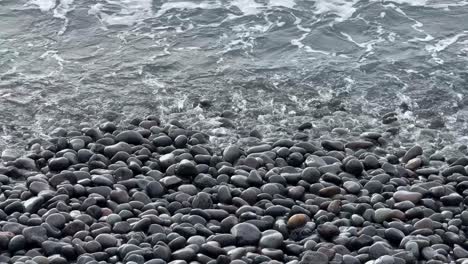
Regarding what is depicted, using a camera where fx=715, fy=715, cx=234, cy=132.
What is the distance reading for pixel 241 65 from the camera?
506 inches

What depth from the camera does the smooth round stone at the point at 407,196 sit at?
28.3ft

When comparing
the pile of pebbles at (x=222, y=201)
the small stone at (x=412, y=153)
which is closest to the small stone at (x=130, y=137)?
the pile of pebbles at (x=222, y=201)

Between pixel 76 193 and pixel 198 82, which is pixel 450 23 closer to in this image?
pixel 198 82

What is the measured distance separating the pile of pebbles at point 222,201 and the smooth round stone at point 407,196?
2 cm

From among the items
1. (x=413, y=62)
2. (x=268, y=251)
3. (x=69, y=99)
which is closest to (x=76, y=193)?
(x=268, y=251)

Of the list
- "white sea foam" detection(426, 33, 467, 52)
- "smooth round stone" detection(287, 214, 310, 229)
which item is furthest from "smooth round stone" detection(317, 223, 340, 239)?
"white sea foam" detection(426, 33, 467, 52)

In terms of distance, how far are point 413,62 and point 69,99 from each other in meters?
6.14

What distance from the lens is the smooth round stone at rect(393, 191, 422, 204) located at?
8.62 meters

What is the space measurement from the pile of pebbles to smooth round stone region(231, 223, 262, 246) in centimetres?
1

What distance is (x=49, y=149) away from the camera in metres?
9.84

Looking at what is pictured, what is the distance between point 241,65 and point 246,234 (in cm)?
560

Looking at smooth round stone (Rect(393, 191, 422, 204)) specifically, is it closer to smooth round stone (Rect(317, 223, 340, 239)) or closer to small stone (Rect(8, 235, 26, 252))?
smooth round stone (Rect(317, 223, 340, 239))

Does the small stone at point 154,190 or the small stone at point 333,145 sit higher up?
the small stone at point 154,190

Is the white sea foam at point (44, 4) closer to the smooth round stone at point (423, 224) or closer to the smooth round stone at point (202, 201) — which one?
the smooth round stone at point (202, 201)
